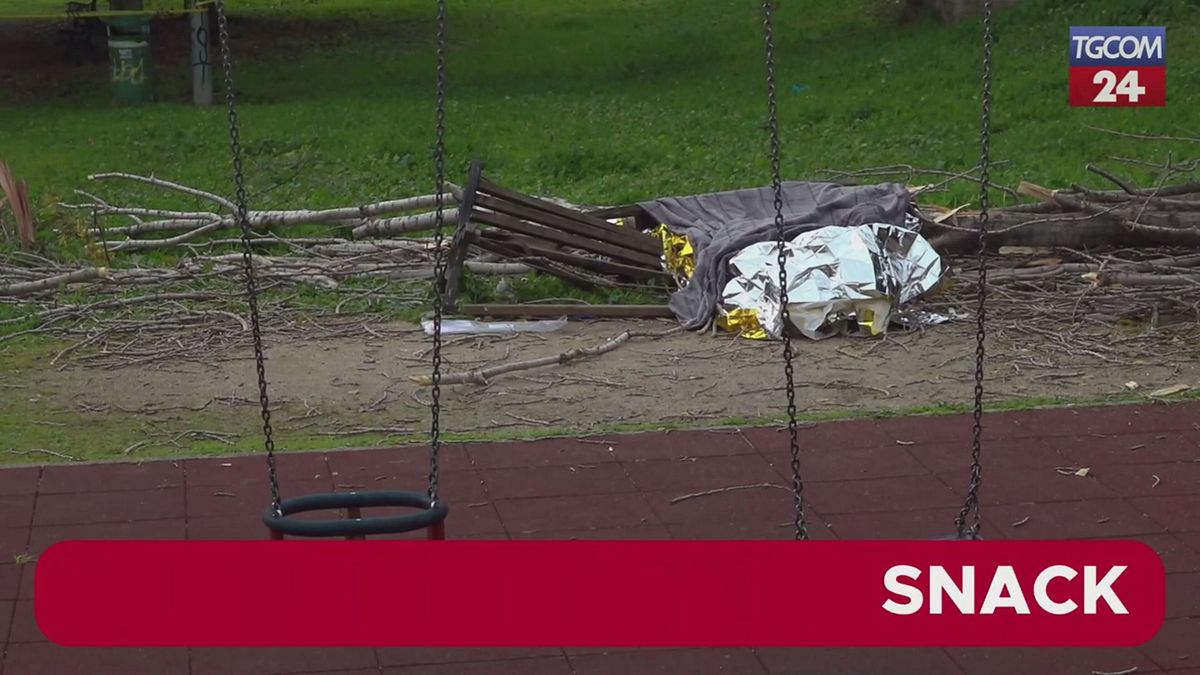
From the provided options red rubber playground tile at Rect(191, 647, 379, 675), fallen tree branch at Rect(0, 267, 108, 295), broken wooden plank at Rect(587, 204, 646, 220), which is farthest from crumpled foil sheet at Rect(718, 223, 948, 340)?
red rubber playground tile at Rect(191, 647, 379, 675)

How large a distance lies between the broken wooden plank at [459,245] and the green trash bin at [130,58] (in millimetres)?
9873

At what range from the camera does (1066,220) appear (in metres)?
9.29

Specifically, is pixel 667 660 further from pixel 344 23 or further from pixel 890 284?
pixel 344 23

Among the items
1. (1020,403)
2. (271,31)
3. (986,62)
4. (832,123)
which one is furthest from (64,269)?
(271,31)

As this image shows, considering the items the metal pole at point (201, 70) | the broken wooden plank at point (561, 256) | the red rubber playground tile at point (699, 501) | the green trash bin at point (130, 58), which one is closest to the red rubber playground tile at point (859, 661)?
the red rubber playground tile at point (699, 501)

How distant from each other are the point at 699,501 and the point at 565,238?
3627mm

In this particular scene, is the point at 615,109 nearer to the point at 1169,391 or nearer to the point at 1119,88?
the point at 1119,88

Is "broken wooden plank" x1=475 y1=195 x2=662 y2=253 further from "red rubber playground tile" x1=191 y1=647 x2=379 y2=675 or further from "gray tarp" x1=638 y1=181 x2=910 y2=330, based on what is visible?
"red rubber playground tile" x1=191 y1=647 x2=379 y2=675

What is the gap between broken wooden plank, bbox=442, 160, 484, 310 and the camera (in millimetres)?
8992

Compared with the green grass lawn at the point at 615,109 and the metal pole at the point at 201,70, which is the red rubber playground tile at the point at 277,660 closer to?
the green grass lawn at the point at 615,109

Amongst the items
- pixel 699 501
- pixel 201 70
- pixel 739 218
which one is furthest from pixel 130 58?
pixel 699 501

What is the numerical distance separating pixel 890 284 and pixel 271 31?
52.4ft

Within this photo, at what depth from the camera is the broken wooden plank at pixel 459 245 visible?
8.99 metres

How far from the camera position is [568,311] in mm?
8898
